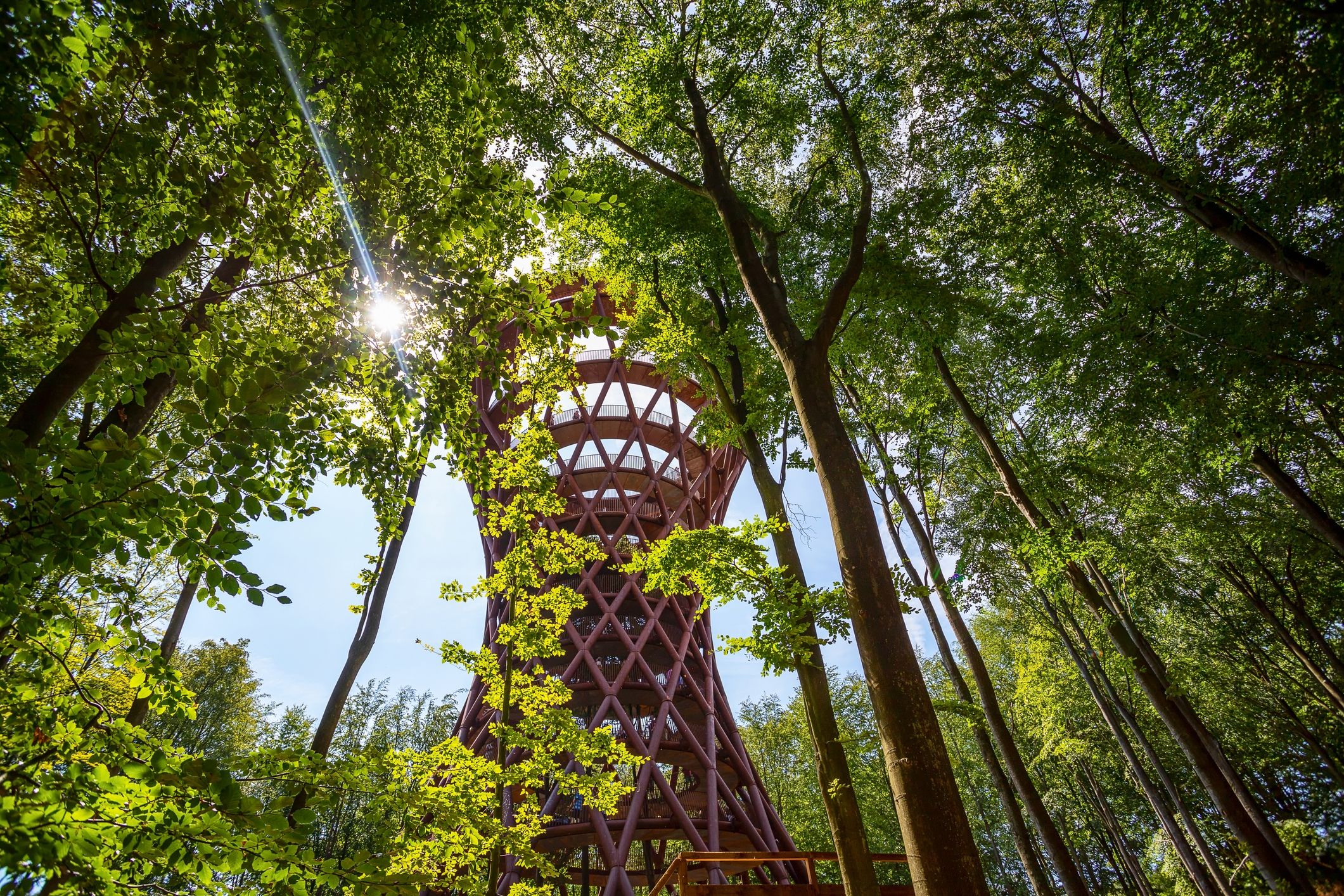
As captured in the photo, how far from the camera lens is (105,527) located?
1.69 m

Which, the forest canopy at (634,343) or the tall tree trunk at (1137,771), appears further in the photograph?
the tall tree trunk at (1137,771)

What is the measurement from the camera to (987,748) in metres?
8.79

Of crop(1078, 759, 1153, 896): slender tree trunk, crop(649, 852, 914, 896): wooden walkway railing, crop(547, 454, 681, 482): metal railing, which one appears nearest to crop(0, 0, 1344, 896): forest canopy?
crop(649, 852, 914, 896): wooden walkway railing

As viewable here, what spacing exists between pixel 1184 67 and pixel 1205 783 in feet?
29.4

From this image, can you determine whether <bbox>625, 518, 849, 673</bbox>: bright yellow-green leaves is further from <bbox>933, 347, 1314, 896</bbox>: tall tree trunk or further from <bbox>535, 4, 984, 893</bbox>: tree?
<bbox>933, 347, 1314, 896</bbox>: tall tree trunk

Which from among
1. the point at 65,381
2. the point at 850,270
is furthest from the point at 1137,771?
the point at 65,381

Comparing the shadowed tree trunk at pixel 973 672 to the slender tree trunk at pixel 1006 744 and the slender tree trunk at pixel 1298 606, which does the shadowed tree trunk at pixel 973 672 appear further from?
the slender tree trunk at pixel 1298 606

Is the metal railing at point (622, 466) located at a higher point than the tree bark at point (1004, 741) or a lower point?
higher

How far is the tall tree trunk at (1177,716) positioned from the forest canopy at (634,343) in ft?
0.35

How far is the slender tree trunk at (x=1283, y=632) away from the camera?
15234 mm

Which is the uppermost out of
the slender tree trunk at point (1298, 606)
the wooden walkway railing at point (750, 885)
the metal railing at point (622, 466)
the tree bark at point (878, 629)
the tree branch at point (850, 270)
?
the metal railing at point (622, 466)

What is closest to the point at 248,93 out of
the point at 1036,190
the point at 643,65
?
the point at 643,65

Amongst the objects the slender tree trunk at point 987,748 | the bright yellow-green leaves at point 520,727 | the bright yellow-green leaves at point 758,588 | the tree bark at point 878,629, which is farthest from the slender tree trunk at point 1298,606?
the bright yellow-green leaves at point 520,727

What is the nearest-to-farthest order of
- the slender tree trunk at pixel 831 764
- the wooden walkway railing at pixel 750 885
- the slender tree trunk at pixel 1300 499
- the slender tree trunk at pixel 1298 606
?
1. the slender tree trunk at pixel 831 764
2. the wooden walkway railing at pixel 750 885
3. the slender tree trunk at pixel 1300 499
4. the slender tree trunk at pixel 1298 606
